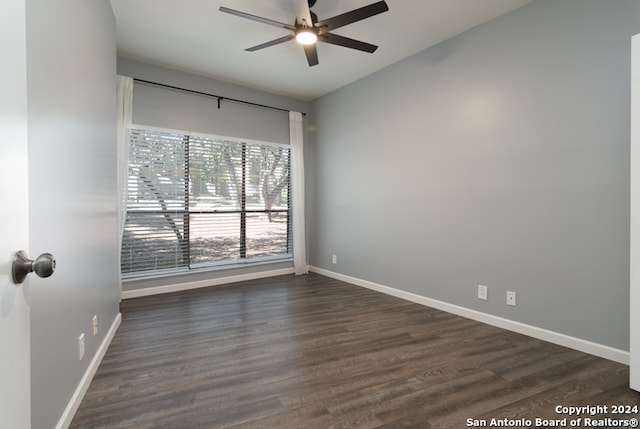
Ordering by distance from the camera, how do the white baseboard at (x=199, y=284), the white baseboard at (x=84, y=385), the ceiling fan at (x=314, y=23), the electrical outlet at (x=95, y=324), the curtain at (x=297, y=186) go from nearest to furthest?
the white baseboard at (x=84, y=385)
the electrical outlet at (x=95, y=324)
the ceiling fan at (x=314, y=23)
the white baseboard at (x=199, y=284)
the curtain at (x=297, y=186)

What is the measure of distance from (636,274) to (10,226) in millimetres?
2806

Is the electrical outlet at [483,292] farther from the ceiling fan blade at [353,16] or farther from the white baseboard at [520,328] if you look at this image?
the ceiling fan blade at [353,16]

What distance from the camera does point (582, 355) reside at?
91.0 inches

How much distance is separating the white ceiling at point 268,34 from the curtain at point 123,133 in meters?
0.43

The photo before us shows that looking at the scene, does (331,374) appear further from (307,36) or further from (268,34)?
(268,34)

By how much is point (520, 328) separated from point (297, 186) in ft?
11.1

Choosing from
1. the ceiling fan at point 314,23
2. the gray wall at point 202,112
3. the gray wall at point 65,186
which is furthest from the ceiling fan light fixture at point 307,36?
the gray wall at point 202,112

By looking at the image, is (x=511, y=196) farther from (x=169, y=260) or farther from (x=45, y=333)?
(x=169, y=260)

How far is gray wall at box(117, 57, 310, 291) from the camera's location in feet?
12.6

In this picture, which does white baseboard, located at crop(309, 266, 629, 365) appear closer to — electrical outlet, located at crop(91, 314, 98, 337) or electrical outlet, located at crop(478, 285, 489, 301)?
electrical outlet, located at crop(478, 285, 489, 301)

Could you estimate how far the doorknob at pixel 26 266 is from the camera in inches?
26.2

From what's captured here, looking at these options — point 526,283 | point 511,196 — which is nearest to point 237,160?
point 511,196

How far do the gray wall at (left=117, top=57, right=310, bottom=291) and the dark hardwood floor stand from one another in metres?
1.54

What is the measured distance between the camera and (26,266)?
0.68m
